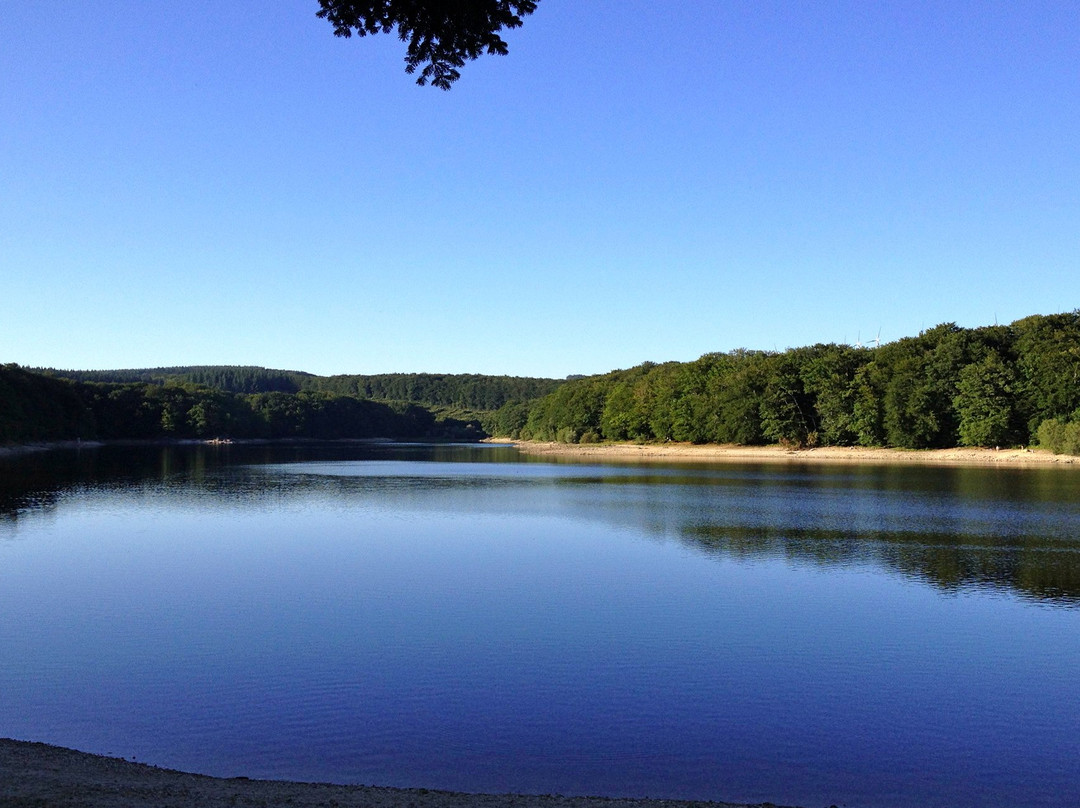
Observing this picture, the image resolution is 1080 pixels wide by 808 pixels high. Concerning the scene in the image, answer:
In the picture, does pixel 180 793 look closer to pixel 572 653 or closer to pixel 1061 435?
pixel 572 653

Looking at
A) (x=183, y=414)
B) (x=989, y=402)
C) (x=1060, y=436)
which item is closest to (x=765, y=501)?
(x=1060, y=436)

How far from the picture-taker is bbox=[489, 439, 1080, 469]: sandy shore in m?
→ 67.2

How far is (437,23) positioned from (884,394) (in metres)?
79.7

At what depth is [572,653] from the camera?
42.7ft

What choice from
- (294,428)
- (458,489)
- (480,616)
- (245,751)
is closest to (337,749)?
(245,751)

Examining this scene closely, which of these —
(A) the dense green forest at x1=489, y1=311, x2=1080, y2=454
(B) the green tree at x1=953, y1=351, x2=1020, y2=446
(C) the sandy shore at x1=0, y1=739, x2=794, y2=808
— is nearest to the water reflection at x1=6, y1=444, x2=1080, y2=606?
(B) the green tree at x1=953, y1=351, x2=1020, y2=446

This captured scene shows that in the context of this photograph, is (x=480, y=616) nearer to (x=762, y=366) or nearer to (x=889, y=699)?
(x=889, y=699)

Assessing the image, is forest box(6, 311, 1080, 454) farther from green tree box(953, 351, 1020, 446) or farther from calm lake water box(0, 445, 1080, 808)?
calm lake water box(0, 445, 1080, 808)

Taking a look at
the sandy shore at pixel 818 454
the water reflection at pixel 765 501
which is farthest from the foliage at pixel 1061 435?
the water reflection at pixel 765 501

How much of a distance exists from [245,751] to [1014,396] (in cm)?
7436

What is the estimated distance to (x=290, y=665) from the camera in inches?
481

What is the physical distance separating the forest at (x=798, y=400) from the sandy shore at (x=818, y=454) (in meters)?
1.03

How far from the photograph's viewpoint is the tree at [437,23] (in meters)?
6.90

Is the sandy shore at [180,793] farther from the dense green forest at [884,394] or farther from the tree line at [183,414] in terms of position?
the tree line at [183,414]
